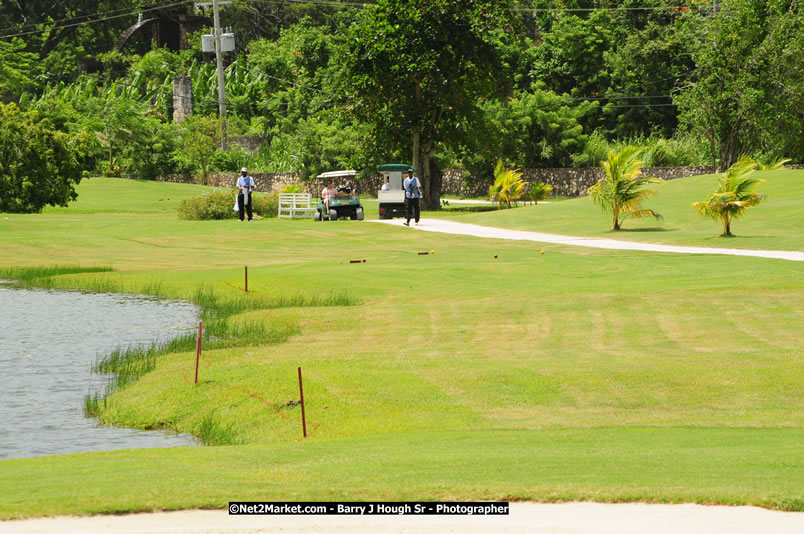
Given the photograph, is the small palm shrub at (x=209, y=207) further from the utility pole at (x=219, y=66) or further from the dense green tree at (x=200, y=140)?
the dense green tree at (x=200, y=140)

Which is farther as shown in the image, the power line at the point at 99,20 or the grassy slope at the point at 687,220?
the power line at the point at 99,20

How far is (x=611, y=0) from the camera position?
292 feet

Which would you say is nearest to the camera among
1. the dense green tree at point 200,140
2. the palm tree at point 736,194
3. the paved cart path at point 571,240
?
the paved cart path at point 571,240

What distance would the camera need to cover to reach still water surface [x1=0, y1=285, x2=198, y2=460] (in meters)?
12.8

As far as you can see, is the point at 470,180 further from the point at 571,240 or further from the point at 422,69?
the point at 571,240

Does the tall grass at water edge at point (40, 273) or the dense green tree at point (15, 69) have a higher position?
the dense green tree at point (15, 69)

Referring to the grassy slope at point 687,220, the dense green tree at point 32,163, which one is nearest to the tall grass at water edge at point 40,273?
the grassy slope at point 687,220

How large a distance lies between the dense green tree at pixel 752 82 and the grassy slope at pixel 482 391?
34.0m

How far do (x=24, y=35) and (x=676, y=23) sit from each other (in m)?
71.3

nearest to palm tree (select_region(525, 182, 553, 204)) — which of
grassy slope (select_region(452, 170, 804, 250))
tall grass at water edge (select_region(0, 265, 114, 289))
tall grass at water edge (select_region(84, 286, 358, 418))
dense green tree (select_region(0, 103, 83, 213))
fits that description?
grassy slope (select_region(452, 170, 804, 250))

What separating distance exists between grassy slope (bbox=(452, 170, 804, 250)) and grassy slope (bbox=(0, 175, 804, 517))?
729 centimetres

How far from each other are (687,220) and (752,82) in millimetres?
19921

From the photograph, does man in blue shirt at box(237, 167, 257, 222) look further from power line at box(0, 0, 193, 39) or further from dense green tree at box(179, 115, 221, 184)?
power line at box(0, 0, 193, 39)

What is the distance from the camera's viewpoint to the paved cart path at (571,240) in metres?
30.1
